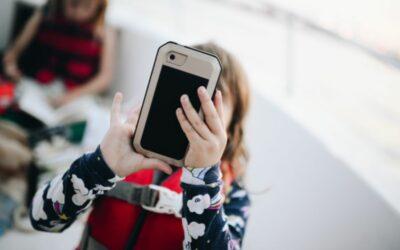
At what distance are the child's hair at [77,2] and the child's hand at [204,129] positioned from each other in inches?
53.2

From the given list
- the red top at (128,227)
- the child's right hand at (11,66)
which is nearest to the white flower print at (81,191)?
the red top at (128,227)

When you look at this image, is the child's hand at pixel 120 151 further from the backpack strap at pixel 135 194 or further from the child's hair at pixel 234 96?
the child's hair at pixel 234 96

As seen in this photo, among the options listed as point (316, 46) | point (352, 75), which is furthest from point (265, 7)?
point (352, 75)

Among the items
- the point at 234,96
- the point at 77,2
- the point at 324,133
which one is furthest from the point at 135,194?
the point at 77,2

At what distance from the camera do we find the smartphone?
19.4 inches

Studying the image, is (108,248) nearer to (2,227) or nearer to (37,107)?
(2,227)

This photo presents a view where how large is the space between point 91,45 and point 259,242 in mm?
1359

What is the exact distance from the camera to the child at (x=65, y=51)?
1.78m

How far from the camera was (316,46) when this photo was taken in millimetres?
1328

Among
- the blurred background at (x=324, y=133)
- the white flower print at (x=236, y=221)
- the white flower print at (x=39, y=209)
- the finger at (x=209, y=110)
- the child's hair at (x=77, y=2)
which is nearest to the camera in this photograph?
the finger at (x=209, y=110)

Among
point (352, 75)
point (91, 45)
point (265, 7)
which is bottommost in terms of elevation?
point (91, 45)

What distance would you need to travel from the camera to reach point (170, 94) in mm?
506

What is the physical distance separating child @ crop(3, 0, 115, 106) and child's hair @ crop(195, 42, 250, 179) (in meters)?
A: 1.18

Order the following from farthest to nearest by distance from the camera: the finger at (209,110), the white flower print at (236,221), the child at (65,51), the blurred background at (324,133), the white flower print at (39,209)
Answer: the child at (65,51) → the blurred background at (324,133) → the white flower print at (236,221) → the white flower print at (39,209) → the finger at (209,110)
